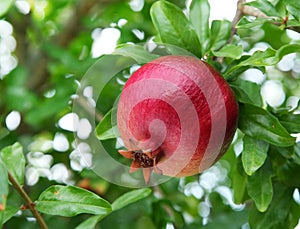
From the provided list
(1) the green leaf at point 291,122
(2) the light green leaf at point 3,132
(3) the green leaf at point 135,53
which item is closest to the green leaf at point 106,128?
(3) the green leaf at point 135,53

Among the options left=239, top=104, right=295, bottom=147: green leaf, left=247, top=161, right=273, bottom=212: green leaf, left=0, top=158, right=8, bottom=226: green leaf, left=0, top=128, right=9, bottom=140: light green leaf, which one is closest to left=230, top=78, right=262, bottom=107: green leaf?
left=239, top=104, right=295, bottom=147: green leaf

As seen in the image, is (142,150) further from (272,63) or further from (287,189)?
(287,189)

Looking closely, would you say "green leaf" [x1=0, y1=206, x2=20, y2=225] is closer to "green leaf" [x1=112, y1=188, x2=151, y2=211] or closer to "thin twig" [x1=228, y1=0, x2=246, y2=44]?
"green leaf" [x1=112, y1=188, x2=151, y2=211]

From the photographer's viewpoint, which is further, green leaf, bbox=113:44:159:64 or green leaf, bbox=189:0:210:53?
green leaf, bbox=189:0:210:53

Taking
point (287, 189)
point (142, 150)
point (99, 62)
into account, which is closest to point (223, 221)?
point (287, 189)

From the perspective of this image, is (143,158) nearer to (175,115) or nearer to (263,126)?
(175,115)

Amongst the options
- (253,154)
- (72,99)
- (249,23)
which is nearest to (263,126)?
(253,154)
